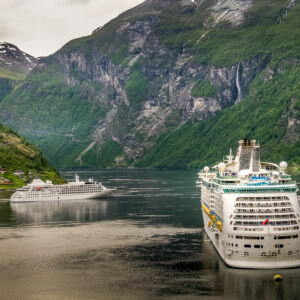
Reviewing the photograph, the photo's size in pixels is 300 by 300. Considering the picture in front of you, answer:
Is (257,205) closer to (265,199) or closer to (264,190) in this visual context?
(265,199)

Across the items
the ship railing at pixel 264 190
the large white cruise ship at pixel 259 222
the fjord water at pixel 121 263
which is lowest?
the fjord water at pixel 121 263

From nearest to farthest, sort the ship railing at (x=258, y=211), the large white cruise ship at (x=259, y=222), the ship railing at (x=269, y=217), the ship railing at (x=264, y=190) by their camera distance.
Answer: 1. the large white cruise ship at (x=259, y=222)
2. the ship railing at (x=269, y=217)
3. the ship railing at (x=258, y=211)
4. the ship railing at (x=264, y=190)

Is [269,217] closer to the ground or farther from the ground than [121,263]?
farther from the ground

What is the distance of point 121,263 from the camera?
9562cm

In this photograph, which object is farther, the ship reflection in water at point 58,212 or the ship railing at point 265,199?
the ship reflection in water at point 58,212

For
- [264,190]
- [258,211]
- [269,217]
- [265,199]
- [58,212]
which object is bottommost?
[58,212]

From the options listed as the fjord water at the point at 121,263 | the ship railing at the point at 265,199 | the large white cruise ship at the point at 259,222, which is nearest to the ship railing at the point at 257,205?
the large white cruise ship at the point at 259,222

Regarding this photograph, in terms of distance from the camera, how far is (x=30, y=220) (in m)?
155

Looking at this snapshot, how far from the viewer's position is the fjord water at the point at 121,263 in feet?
259

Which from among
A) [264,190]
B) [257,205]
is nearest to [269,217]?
[257,205]

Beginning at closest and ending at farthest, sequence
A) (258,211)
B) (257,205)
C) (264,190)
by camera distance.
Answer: (258,211) → (257,205) → (264,190)

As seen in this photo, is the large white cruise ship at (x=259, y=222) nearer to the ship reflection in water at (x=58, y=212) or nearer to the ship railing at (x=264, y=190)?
the ship railing at (x=264, y=190)

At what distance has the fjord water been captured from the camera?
259 feet

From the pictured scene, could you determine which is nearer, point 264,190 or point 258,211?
point 258,211
